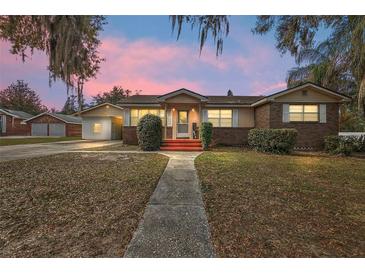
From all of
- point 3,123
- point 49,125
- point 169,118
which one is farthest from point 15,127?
point 169,118

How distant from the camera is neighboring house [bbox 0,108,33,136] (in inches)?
1224

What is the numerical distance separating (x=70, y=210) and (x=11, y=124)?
3858 centimetres

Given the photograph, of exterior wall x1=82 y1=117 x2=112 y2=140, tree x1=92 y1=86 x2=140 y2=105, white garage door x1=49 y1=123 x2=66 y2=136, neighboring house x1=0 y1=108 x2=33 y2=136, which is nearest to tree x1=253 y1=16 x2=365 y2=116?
exterior wall x1=82 y1=117 x2=112 y2=140

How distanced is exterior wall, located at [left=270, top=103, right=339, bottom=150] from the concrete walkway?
387 inches

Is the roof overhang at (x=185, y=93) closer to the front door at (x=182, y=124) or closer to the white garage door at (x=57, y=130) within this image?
the front door at (x=182, y=124)

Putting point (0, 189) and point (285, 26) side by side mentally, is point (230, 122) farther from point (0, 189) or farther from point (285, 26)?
point (0, 189)

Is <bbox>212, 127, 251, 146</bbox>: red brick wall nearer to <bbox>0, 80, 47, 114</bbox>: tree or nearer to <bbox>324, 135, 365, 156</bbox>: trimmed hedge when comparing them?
<bbox>324, 135, 365, 156</bbox>: trimmed hedge

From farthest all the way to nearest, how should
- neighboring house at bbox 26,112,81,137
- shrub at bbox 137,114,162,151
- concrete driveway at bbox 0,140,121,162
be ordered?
1. neighboring house at bbox 26,112,81,137
2. shrub at bbox 137,114,162,151
3. concrete driveway at bbox 0,140,121,162

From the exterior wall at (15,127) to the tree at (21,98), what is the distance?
952 inches

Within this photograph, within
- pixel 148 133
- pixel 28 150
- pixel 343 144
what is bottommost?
pixel 28 150

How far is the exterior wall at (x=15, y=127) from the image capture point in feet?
104

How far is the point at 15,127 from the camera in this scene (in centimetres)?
3212

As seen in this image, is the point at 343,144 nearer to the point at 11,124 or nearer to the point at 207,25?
the point at 207,25

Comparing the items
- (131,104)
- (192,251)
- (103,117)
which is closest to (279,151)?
(192,251)
